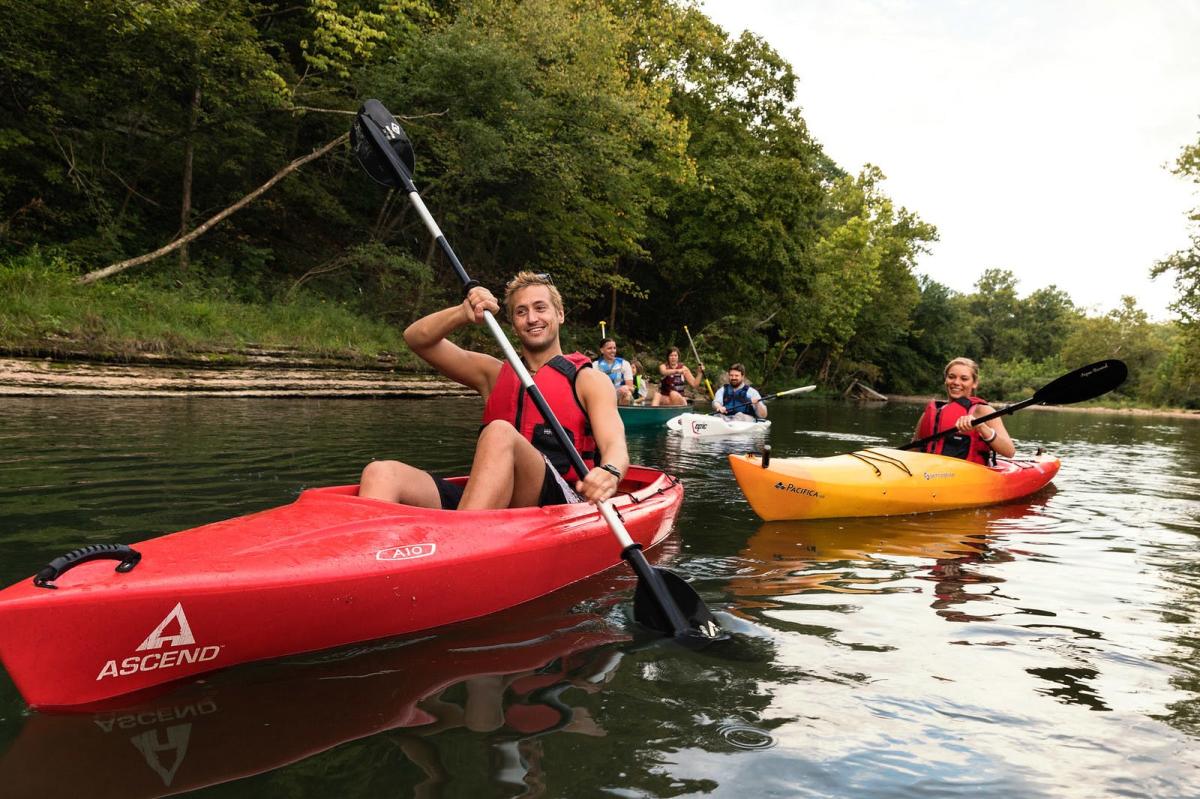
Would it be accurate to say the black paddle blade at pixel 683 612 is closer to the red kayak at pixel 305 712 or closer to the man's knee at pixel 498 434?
the red kayak at pixel 305 712

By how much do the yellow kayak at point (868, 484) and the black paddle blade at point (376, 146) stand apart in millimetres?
2872

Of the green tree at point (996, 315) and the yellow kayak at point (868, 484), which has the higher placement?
the green tree at point (996, 315)

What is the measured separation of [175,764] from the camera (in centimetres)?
196

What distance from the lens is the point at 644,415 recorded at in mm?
11156

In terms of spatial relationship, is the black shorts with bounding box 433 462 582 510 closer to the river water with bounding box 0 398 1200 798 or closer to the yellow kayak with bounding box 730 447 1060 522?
the river water with bounding box 0 398 1200 798

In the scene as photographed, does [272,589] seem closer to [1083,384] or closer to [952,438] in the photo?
[952,438]

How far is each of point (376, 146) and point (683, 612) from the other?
314 centimetres

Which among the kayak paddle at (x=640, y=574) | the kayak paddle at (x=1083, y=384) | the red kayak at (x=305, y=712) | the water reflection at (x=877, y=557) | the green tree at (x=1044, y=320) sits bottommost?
the red kayak at (x=305, y=712)

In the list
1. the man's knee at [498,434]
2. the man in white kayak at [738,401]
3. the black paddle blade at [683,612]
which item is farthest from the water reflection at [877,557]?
the man in white kayak at [738,401]

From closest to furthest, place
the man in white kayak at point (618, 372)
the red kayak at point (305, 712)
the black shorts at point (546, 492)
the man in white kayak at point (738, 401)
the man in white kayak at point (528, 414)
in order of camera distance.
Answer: the red kayak at point (305, 712)
the man in white kayak at point (528, 414)
the black shorts at point (546, 492)
the man in white kayak at point (618, 372)
the man in white kayak at point (738, 401)

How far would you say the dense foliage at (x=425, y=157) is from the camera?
12500mm

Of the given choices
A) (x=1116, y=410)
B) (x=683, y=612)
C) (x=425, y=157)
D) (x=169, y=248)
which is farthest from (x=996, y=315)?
(x=683, y=612)

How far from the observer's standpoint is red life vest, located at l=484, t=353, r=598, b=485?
12.1 feet

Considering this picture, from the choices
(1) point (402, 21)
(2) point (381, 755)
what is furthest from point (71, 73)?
(2) point (381, 755)
